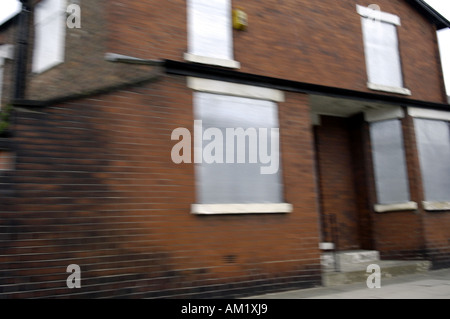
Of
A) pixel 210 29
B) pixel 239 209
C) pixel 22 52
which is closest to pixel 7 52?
pixel 22 52

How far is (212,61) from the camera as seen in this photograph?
679 centimetres

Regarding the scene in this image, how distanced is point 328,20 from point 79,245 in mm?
6844

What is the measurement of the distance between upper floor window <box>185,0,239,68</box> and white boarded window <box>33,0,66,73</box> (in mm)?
2650

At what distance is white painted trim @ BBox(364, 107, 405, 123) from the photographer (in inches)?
354

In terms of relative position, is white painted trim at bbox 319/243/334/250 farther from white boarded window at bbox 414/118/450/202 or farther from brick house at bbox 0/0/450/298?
white boarded window at bbox 414/118/450/202

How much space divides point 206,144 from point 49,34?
443 cm

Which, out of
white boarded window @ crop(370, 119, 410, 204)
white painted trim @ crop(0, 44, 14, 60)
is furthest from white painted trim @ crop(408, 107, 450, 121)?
white painted trim @ crop(0, 44, 14, 60)

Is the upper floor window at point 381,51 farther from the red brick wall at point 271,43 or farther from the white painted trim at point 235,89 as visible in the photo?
the white painted trim at point 235,89

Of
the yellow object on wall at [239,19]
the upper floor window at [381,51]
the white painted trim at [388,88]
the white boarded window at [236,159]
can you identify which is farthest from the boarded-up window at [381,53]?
the white boarded window at [236,159]

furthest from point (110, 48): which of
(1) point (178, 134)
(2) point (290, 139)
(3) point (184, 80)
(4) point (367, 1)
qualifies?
(4) point (367, 1)

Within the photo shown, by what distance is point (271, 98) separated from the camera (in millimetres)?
7016

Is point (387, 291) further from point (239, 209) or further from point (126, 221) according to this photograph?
point (126, 221)

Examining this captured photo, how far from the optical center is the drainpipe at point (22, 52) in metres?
8.28
